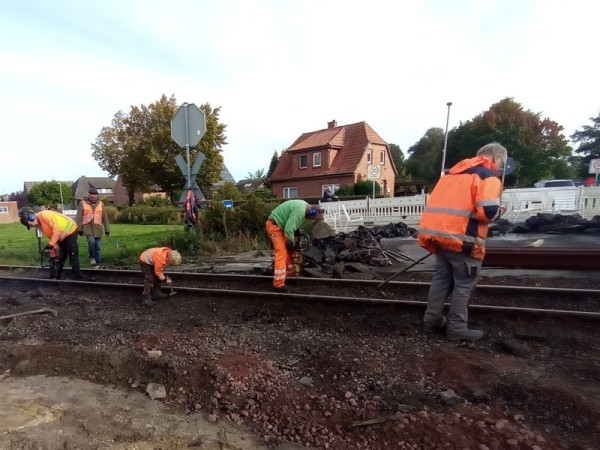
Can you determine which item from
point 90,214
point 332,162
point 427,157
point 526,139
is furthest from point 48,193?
point 526,139

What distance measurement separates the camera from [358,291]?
6172 millimetres

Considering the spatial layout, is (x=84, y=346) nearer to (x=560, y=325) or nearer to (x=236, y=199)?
(x=560, y=325)

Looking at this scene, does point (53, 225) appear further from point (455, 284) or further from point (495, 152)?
point (495, 152)

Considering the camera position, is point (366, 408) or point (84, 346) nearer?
point (366, 408)

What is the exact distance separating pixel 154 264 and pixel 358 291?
331 centimetres

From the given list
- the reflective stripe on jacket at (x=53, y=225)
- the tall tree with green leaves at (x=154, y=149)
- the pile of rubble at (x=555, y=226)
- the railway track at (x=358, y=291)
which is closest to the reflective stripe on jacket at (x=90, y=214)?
the reflective stripe on jacket at (x=53, y=225)

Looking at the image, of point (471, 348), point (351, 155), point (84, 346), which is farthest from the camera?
point (351, 155)

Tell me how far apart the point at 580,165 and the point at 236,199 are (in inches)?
2218

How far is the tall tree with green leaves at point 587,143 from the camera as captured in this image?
164 ft

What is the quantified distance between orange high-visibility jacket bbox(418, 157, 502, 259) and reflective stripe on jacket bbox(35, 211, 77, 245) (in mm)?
6799

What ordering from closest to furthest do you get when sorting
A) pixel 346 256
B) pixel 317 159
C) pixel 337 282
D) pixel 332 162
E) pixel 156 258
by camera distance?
A: pixel 156 258 < pixel 337 282 < pixel 346 256 < pixel 332 162 < pixel 317 159

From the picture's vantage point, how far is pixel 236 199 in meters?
12.5

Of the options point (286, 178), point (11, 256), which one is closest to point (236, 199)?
point (11, 256)

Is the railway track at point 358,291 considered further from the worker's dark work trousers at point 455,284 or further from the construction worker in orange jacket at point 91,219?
the construction worker in orange jacket at point 91,219
